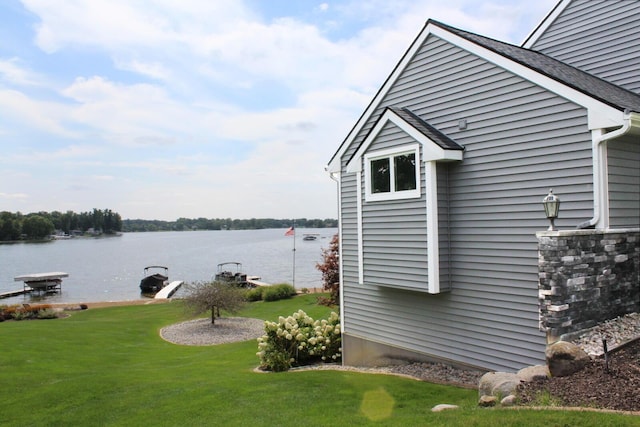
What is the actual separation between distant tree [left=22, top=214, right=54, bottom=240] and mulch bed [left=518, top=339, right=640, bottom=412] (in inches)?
5804

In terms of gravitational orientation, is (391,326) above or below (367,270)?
below

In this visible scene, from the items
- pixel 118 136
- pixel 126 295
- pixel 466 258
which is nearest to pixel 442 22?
pixel 466 258

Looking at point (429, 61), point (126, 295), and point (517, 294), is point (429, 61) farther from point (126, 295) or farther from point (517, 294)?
point (126, 295)

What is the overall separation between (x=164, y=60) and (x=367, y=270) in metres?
13.5

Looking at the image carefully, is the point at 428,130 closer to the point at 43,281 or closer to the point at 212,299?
the point at 212,299

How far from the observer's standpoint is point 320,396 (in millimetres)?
7191

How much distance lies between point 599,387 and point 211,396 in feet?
19.2

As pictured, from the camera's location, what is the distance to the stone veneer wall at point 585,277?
5777 millimetres

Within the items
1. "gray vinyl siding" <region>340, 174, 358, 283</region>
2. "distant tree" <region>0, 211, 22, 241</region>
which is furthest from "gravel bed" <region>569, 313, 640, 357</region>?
"distant tree" <region>0, 211, 22, 241</region>

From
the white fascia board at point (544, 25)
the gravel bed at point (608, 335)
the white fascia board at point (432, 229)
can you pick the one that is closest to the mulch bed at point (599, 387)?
the gravel bed at point (608, 335)

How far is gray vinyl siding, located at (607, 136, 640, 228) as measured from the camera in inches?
261

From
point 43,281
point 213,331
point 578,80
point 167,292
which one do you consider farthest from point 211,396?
point 43,281

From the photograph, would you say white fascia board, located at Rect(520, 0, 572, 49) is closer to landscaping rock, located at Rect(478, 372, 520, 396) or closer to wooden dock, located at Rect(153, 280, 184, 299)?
landscaping rock, located at Rect(478, 372, 520, 396)

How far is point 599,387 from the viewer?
4781 mm
